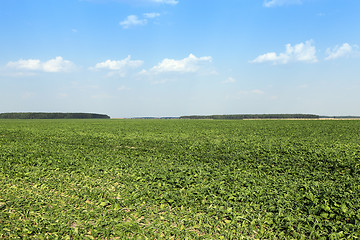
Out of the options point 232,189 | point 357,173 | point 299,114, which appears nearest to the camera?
point 232,189

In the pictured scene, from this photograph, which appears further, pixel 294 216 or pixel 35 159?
pixel 35 159

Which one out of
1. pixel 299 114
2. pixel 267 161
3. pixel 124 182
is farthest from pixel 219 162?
pixel 299 114

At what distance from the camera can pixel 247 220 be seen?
6.97 metres

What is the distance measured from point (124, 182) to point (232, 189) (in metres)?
4.74

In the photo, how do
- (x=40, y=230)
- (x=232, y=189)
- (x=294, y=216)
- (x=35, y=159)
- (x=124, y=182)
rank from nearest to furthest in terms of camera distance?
(x=40, y=230), (x=294, y=216), (x=232, y=189), (x=124, y=182), (x=35, y=159)

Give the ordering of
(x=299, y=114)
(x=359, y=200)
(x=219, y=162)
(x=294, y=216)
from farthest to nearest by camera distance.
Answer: (x=299, y=114), (x=219, y=162), (x=359, y=200), (x=294, y=216)

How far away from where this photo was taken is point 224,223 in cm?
698

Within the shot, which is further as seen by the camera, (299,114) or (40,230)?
(299,114)

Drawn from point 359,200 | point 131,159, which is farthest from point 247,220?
point 131,159

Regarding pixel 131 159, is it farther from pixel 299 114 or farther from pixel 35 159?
pixel 299 114

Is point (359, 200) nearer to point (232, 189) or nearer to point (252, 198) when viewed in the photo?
point (252, 198)

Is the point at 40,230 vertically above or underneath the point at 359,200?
underneath

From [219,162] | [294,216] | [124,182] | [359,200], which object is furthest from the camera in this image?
[219,162]

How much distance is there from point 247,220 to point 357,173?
8534 millimetres
